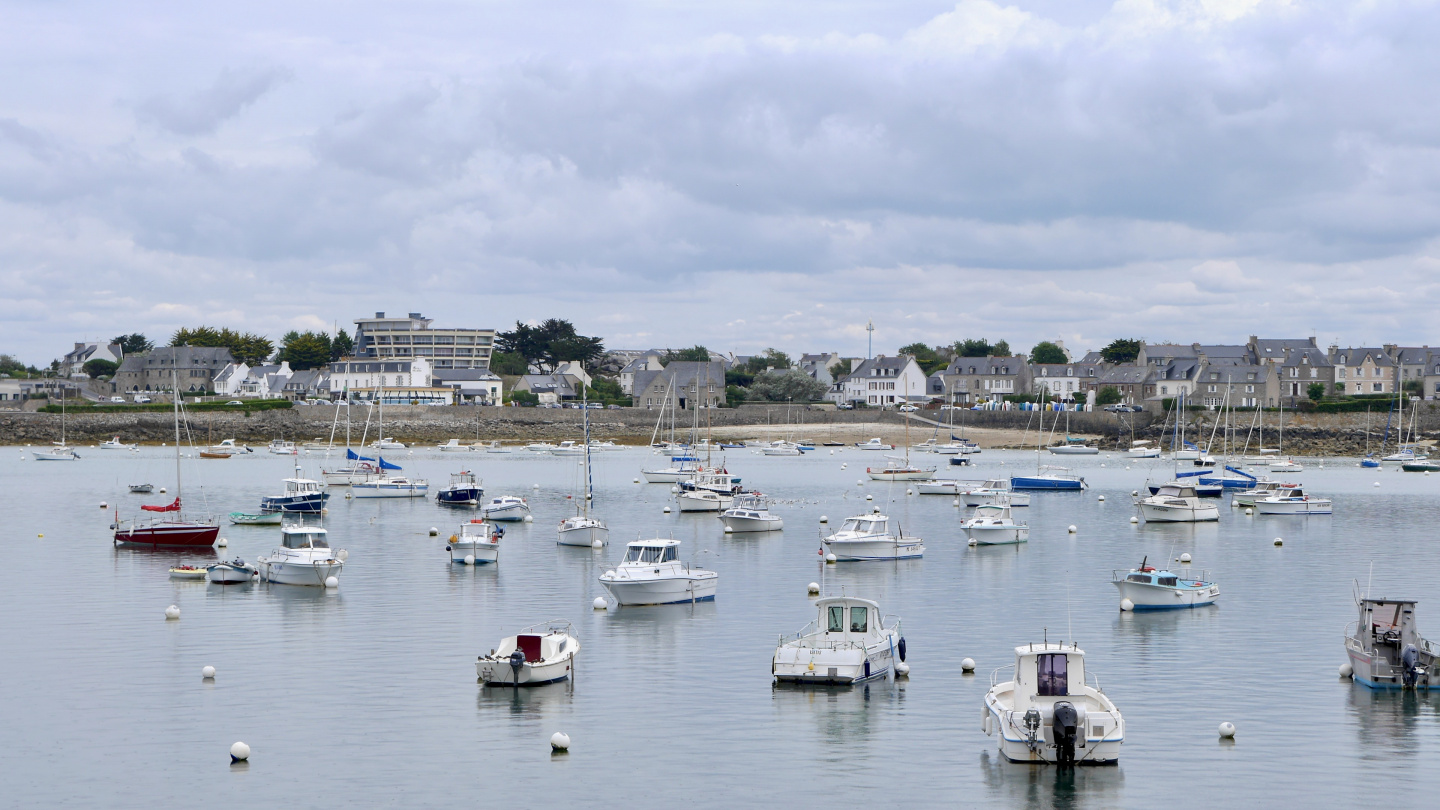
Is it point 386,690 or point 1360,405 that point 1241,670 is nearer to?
point 386,690

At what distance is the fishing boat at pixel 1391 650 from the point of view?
3189cm

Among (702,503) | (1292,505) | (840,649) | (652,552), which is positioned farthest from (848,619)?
(1292,505)

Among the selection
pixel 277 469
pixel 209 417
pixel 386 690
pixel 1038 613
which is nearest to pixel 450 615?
pixel 386 690

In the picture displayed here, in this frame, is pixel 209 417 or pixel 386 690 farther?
pixel 209 417

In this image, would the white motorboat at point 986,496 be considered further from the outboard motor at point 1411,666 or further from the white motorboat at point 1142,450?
the white motorboat at point 1142,450

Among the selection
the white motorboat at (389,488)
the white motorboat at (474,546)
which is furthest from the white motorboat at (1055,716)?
the white motorboat at (389,488)

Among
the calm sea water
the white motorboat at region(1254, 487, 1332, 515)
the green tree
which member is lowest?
the calm sea water

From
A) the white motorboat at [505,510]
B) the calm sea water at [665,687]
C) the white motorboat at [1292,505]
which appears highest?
the white motorboat at [505,510]

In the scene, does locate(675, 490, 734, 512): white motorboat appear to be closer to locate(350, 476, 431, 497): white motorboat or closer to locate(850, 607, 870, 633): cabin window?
locate(350, 476, 431, 497): white motorboat

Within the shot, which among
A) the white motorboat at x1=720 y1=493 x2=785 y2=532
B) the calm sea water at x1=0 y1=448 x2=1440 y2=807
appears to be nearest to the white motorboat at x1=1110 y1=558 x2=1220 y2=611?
the calm sea water at x1=0 y1=448 x2=1440 y2=807

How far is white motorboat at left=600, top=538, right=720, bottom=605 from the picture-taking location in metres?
43.8

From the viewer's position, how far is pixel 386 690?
107 ft

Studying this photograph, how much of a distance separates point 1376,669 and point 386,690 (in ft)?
77.5

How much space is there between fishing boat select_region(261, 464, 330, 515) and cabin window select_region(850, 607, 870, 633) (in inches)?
1930
